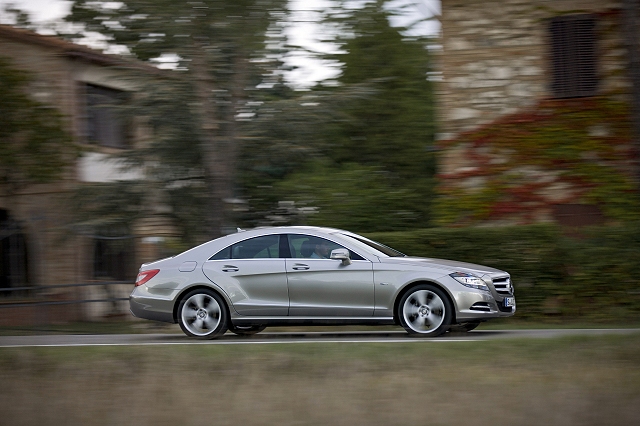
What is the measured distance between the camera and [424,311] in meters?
11.5

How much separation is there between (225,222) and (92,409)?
10164mm

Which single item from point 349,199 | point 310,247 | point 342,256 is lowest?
point 342,256

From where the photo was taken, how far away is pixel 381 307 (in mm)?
11531

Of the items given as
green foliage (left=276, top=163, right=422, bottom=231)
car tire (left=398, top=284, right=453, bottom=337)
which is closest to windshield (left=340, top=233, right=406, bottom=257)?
car tire (left=398, top=284, right=453, bottom=337)

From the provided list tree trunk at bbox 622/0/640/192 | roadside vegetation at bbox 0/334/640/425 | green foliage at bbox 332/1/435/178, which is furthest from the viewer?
green foliage at bbox 332/1/435/178

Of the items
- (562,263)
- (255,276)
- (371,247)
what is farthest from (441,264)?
(562,263)

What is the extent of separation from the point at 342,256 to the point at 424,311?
1.26 m

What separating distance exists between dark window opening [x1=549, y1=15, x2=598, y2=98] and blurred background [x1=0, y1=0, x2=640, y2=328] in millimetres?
28

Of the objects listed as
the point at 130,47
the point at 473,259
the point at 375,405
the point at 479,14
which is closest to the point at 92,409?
the point at 375,405

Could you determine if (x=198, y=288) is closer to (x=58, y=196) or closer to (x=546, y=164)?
(x=546, y=164)

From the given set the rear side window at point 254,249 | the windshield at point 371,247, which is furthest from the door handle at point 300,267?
the windshield at point 371,247

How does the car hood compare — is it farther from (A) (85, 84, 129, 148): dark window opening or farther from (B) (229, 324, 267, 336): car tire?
(A) (85, 84, 129, 148): dark window opening

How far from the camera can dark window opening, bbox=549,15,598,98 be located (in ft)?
57.7

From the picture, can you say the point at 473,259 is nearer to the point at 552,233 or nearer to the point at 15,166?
the point at 552,233
